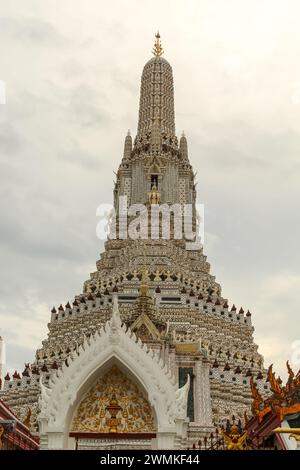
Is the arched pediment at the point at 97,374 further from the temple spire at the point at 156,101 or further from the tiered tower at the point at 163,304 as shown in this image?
the temple spire at the point at 156,101

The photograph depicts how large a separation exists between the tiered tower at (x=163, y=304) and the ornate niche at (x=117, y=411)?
1458 centimetres

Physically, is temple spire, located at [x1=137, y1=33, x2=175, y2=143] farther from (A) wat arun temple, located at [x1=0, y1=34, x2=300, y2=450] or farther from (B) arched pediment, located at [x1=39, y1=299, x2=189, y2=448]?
(B) arched pediment, located at [x1=39, y1=299, x2=189, y2=448]

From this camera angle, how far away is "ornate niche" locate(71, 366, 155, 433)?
16.2 meters

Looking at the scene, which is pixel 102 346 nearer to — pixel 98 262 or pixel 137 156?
pixel 98 262

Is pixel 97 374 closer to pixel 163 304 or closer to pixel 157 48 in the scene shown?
pixel 163 304

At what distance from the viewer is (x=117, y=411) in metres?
15.9

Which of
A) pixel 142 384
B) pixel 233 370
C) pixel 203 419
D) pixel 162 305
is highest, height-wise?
pixel 162 305

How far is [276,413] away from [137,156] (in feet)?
194

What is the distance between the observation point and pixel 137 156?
235 ft

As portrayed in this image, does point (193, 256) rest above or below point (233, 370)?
above

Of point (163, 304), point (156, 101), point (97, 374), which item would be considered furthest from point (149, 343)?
point (156, 101)

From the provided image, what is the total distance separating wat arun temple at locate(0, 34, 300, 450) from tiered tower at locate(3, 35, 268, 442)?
0.10 metres

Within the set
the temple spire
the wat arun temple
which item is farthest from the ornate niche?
the temple spire

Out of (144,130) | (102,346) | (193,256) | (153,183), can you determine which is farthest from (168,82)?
(102,346)
